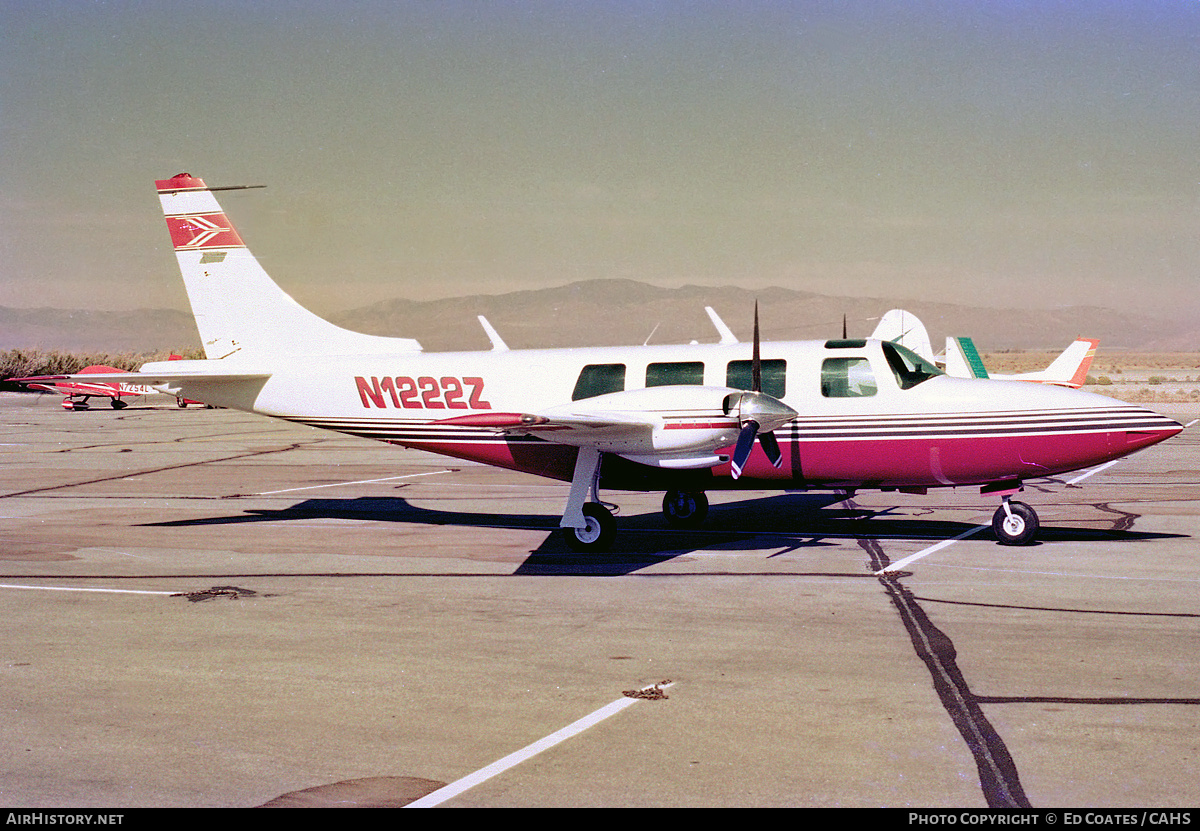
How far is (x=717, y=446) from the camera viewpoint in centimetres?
1468

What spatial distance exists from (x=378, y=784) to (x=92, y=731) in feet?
8.17

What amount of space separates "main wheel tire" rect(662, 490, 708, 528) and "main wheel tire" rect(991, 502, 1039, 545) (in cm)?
468

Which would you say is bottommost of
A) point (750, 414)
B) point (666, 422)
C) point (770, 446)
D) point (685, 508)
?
point (685, 508)

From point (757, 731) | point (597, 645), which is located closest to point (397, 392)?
point (597, 645)

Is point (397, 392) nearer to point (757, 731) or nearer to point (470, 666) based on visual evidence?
point (470, 666)

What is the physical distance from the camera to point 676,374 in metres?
16.3

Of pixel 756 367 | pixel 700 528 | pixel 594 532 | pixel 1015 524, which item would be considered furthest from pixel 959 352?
pixel 594 532

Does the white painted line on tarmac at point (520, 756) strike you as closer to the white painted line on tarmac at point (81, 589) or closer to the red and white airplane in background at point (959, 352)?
the white painted line on tarmac at point (81, 589)

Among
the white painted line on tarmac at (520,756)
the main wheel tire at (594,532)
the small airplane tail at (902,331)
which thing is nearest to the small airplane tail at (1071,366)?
the small airplane tail at (902,331)

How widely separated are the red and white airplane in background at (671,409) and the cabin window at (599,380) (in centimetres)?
2

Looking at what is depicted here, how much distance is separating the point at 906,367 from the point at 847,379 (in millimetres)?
869

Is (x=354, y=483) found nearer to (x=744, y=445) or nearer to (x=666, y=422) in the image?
(x=666, y=422)

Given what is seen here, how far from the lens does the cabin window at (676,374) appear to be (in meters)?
16.2

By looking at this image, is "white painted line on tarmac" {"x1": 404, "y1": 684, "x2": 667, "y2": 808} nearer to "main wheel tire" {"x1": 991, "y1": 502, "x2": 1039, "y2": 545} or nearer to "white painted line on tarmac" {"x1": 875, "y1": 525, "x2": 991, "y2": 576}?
"white painted line on tarmac" {"x1": 875, "y1": 525, "x2": 991, "y2": 576}
